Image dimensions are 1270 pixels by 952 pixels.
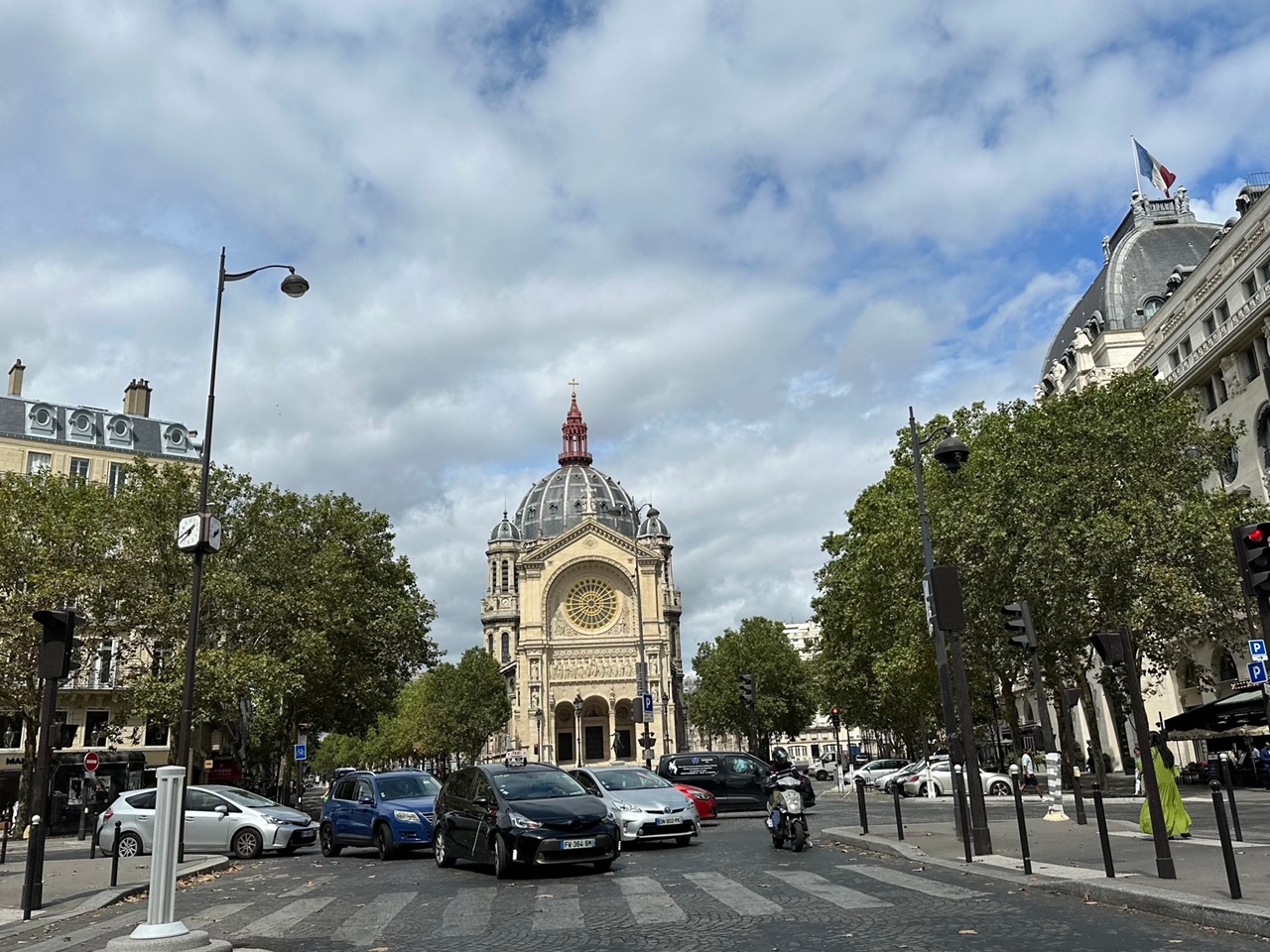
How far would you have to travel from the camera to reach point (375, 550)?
134 ft

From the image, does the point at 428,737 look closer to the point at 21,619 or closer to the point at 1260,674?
the point at 21,619

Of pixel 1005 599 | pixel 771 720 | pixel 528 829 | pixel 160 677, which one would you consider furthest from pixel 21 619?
pixel 771 720

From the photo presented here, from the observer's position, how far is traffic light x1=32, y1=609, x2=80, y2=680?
11.4m

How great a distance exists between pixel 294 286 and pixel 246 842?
1059 centimetres

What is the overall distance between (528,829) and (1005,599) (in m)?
20.4

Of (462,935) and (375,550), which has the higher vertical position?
(375,550)

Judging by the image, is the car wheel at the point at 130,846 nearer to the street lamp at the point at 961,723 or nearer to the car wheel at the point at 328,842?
the car wheel at the point at 328,842

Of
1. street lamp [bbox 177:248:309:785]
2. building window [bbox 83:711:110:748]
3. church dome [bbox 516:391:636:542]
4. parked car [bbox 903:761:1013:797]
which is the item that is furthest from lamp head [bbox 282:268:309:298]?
church dome [bbox 516:391:636:542]

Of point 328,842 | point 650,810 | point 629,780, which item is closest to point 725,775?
point 629,780

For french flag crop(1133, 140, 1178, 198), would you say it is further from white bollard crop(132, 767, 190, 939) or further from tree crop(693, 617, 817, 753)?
→ white bollard crop(132, 767, 190, 939)

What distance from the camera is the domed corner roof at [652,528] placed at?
117 meters

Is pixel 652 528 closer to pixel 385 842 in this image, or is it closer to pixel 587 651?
pixel 587 651

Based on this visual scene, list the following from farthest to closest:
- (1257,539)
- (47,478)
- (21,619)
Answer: (47,478)
(21,619)
(1257,539)

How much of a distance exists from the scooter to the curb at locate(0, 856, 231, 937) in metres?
8.75
